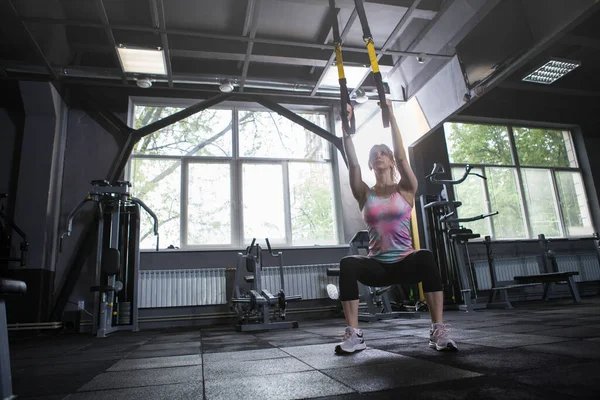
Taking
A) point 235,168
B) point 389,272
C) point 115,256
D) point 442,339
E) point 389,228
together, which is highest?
point 235,168

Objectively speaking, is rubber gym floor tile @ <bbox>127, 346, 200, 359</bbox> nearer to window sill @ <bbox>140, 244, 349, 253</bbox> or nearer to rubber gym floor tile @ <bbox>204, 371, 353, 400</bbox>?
rubber gym floor tile @ <bbox>204, 371, 353, 400</bbox>

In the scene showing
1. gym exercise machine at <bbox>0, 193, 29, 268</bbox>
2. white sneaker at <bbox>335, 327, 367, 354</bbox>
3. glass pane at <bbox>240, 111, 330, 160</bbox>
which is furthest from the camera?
glass pane at <bbox>240, 111, 330, 160</bbox>

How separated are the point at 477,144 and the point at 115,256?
585 centimetres

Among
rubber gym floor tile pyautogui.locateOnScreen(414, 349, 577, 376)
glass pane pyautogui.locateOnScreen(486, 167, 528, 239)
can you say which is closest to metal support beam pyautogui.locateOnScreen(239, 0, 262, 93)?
rubber gym floor tile pyautogui.locateOnScreen(414, 349, 577, 376)

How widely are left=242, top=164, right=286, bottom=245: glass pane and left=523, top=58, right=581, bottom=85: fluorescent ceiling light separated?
4019 mm

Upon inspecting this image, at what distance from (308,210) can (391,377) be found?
15.4ft

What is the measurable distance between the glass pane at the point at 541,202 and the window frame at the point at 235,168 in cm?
343

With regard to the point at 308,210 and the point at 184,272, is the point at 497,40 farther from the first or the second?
the point at 184,272

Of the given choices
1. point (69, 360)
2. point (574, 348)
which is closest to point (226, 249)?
point (69, 360)

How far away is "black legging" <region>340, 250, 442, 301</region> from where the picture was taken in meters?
1.82

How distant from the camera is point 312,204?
6035 millimetres

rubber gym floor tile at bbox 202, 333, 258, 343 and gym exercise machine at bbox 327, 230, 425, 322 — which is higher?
gym exercise machine at bbox 327, 230, 425, 322

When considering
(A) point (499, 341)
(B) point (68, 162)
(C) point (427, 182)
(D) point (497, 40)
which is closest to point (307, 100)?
(C) point (427, 182)

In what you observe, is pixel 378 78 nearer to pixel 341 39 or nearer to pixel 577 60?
pixel 341 39
